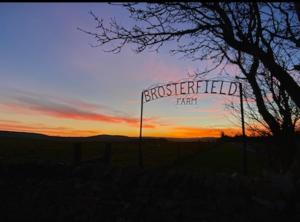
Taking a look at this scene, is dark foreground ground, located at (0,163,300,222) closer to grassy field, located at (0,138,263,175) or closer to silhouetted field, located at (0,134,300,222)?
silhouetted field, located at (0,134,300,222)

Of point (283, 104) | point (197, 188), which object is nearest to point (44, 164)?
point (197, 188)

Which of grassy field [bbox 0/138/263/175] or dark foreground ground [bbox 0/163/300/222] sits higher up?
grassy field [bbox 0/138/263/175]

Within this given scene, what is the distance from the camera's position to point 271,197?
16.4 ft

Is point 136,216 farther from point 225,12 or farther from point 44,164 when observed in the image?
point 225,12

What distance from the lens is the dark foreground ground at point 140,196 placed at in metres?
4.99

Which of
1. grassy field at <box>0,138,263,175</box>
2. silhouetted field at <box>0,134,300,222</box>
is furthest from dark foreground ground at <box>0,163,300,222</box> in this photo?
grassy field at <box>0,138,263,175</box>

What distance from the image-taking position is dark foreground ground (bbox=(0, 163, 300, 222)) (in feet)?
16.4

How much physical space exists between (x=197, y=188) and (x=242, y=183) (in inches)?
27.4

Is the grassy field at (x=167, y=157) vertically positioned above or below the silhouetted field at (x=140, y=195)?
above

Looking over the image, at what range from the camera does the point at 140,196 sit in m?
5.80

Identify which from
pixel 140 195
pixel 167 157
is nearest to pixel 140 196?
pixel 140 195

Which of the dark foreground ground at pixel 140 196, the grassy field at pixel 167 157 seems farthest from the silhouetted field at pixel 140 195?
the grassy field at pixel 167 157

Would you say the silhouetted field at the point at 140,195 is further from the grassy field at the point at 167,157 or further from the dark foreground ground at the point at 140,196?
the grassy field at the point at 167,157

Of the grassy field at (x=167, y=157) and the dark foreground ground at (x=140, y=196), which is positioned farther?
the grassy field at (x=167, y=157)
